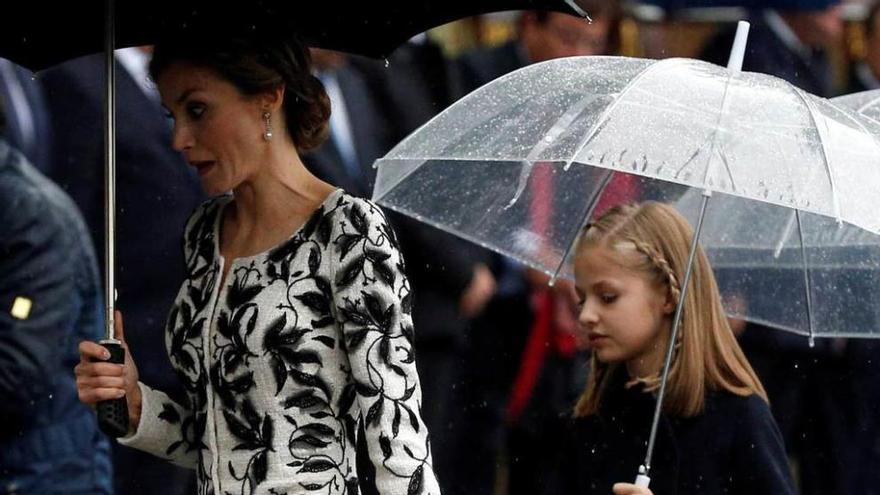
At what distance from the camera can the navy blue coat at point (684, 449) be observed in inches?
204

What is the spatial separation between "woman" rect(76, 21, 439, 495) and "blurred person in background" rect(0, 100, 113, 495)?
1473 millimetres

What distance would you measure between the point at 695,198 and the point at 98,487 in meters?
1.82

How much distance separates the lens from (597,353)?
18.0ft

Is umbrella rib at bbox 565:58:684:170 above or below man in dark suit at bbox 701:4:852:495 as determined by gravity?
above

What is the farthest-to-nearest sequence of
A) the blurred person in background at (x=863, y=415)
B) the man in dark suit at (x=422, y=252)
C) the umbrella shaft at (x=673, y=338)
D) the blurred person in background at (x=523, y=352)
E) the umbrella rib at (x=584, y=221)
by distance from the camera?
the blurred person in background at (x=863, y=415), the blurred person in background at (x=523, y=352), the man in dark suit at (x=422, y=252), the umbrella rib at (x=584, y=221), the umbrella shaft at (x=673, y=338)

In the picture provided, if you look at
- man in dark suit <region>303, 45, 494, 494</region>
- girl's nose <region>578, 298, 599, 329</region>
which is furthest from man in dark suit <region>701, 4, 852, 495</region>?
girl's nose <region>578, 298, 599, 329</region>

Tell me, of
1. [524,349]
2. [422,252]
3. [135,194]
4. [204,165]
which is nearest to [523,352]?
[524,349]

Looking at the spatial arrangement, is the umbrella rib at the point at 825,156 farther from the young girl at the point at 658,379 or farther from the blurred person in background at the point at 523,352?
the blurred person in background at the point at 523,352

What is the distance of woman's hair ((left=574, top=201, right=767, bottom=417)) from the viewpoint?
534cm

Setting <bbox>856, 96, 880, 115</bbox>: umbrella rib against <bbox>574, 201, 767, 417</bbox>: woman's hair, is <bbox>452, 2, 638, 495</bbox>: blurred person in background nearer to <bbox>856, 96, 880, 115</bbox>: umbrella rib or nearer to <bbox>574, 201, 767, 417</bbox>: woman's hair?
<bbox>574, 201, 767, 417</bbox>: woman's hair

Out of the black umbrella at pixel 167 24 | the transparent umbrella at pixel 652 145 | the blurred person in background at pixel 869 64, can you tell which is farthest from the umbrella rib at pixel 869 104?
the blurred person in background at pixel 869 64

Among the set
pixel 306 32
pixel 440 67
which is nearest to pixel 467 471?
pixel 440 67

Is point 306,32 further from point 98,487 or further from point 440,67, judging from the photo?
point 440,67

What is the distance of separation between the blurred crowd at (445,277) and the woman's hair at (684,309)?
25 cm
